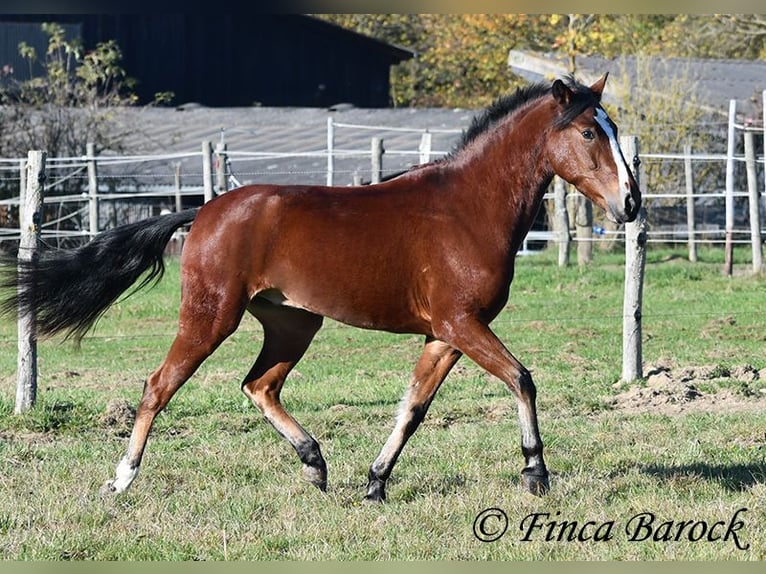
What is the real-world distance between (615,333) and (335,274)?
7731 mm

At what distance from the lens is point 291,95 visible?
37344mm

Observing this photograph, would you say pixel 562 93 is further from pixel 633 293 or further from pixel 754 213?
pixel 754 213

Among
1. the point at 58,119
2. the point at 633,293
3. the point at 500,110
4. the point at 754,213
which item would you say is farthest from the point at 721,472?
the point at 58,119

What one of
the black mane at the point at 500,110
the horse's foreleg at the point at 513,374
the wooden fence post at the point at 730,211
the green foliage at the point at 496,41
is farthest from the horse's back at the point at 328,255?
the green foliage at the point at 496,41

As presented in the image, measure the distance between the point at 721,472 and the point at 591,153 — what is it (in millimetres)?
2038

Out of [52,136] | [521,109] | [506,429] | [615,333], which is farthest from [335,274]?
[52,136]

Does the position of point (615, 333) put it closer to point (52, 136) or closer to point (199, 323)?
point (199, 323)

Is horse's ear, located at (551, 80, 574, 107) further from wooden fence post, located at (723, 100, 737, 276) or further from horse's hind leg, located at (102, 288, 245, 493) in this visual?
wooden fence post, located at (723, 100, 737, 276)

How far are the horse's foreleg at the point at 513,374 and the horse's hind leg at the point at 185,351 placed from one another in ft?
4.01

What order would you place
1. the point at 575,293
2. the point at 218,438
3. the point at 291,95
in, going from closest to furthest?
the point at 218,438, the point at 575,293, the point at 291,95

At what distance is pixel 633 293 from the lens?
1077cm

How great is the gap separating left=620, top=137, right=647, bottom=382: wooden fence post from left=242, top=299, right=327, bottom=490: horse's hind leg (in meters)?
4.07

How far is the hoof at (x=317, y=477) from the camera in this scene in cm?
692

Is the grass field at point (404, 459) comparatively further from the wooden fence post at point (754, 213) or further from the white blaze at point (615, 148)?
the wooden fence post at point (754, 213)
